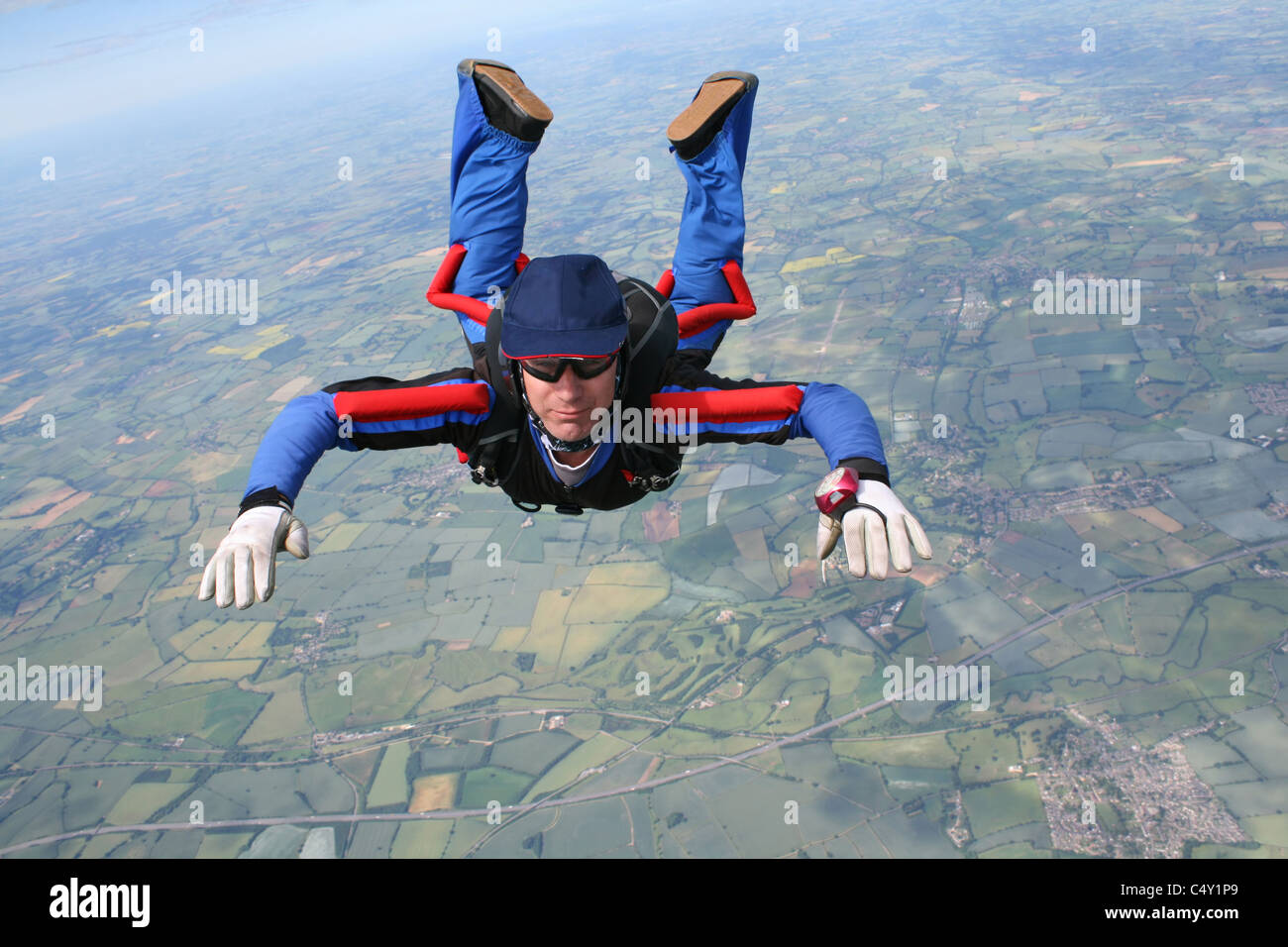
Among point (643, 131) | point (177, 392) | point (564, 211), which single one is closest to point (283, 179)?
point (643, 131)

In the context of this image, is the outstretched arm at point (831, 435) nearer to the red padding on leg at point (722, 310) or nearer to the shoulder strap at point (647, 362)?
the shoulder strap at point (647, 362)

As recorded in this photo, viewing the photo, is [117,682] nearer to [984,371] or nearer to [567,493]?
[567,493]

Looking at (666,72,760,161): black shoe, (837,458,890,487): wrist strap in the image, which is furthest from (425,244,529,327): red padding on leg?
(837,458,890,487): wrist strap

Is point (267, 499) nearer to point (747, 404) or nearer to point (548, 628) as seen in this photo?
point (747, 404)

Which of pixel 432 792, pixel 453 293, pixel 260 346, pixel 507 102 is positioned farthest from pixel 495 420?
pixel 260 346

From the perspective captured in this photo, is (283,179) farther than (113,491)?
Yes
